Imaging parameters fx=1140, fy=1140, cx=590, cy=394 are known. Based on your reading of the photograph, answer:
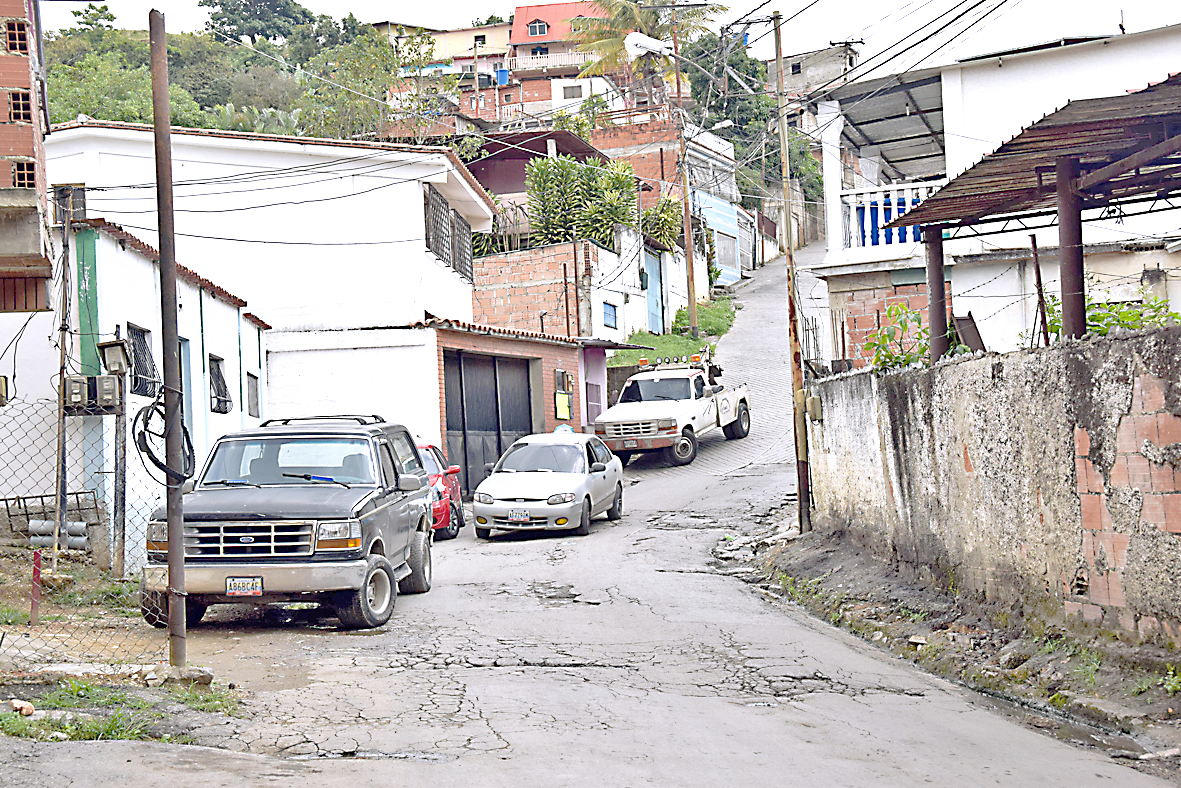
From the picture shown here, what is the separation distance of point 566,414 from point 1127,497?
22.6m

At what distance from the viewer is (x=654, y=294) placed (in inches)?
1638

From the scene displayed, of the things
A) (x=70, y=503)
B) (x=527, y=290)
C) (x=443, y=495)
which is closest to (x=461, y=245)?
(x=527, y=290)

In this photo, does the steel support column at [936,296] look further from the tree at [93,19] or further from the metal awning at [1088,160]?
the tree at [93,19]

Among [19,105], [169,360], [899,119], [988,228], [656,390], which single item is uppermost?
[899,119]

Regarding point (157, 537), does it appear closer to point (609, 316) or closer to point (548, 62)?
point (609, 316)

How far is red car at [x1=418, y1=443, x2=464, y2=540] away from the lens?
1767 centimetres

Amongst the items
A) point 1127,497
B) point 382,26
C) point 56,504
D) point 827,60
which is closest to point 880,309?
point 827,60

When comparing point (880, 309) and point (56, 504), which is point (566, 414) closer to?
point (880, 309)

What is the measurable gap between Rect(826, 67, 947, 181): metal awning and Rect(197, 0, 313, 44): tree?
211 ft

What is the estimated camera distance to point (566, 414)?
2969 centimetres

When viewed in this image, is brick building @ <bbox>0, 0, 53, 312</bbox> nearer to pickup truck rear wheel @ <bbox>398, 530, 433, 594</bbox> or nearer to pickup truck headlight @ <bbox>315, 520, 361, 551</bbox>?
pickup truck headlight @ <bbox>315, 520, 361, 551</bbox>

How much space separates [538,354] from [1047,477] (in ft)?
67.4

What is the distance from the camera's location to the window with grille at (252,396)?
20047 millimetres

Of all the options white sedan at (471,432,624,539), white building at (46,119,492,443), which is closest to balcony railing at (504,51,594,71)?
white building at (46,119,492,443)
